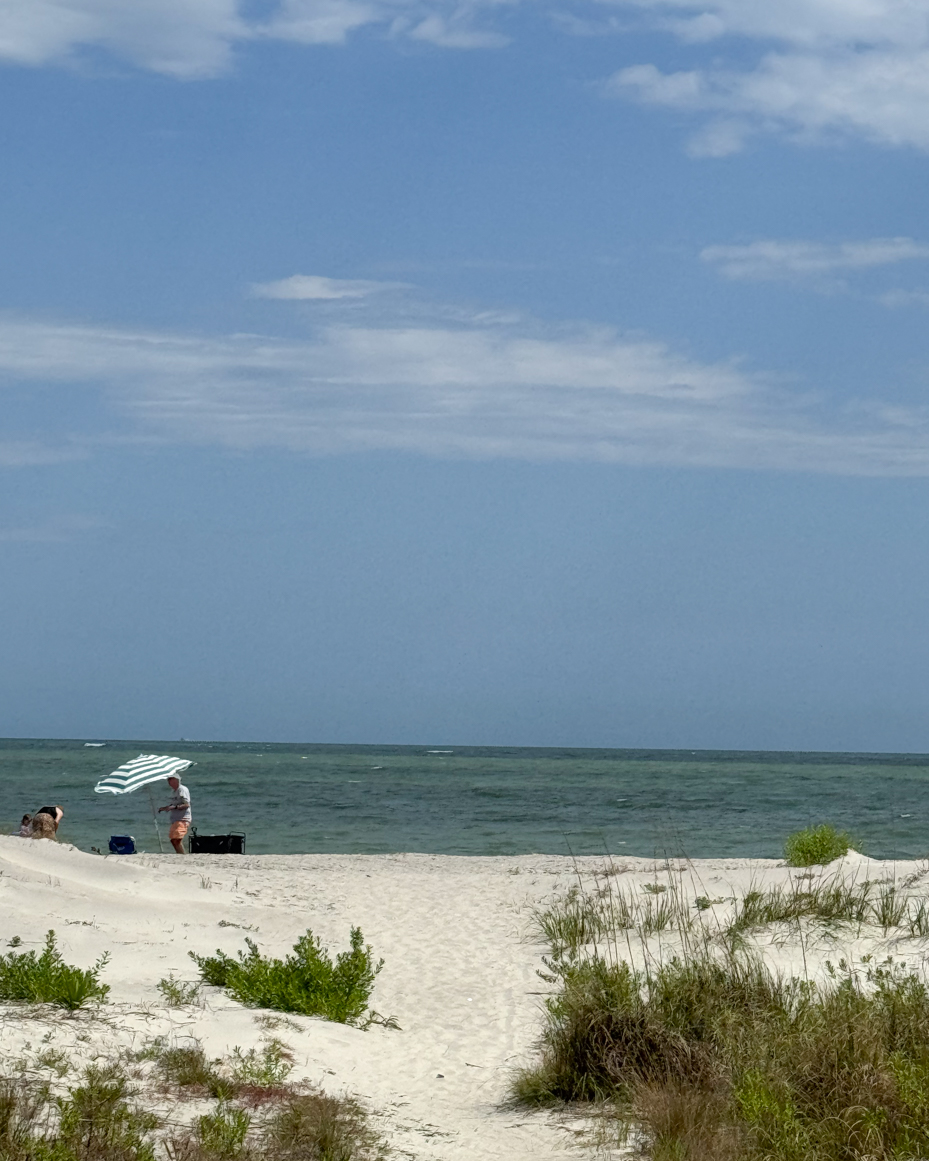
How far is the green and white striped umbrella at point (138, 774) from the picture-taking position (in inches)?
709

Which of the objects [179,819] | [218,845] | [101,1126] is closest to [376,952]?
[101,1126]

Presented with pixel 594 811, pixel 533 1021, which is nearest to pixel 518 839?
pixel 594 811

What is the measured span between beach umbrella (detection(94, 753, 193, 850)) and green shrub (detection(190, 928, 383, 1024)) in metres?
8.43

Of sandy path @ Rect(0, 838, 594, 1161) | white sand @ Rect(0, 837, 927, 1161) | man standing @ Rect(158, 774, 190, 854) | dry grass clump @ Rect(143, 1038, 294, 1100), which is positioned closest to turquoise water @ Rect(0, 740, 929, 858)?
man standing @ Rect(158, 774, 190, 854)

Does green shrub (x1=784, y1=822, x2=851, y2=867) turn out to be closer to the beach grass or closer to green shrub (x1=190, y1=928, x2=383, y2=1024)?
the beach grass

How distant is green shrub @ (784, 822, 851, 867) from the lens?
58.7ft

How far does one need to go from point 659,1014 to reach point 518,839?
2250 cm

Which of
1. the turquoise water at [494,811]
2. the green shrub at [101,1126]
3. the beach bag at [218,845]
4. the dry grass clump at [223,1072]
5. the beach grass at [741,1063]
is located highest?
the beach grass at [741,1063]

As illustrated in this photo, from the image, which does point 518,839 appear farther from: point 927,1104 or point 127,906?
point 927,1104

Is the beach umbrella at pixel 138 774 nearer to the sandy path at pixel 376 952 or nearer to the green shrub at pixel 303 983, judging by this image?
the sandy path at pixel 376 952

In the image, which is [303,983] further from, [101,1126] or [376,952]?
[101,1126]

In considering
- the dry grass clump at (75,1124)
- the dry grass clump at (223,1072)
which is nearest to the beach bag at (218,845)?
the dry grass clump at (223,1072)

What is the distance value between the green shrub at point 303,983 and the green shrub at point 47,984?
3.48 ft

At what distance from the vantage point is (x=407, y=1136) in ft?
21.6
